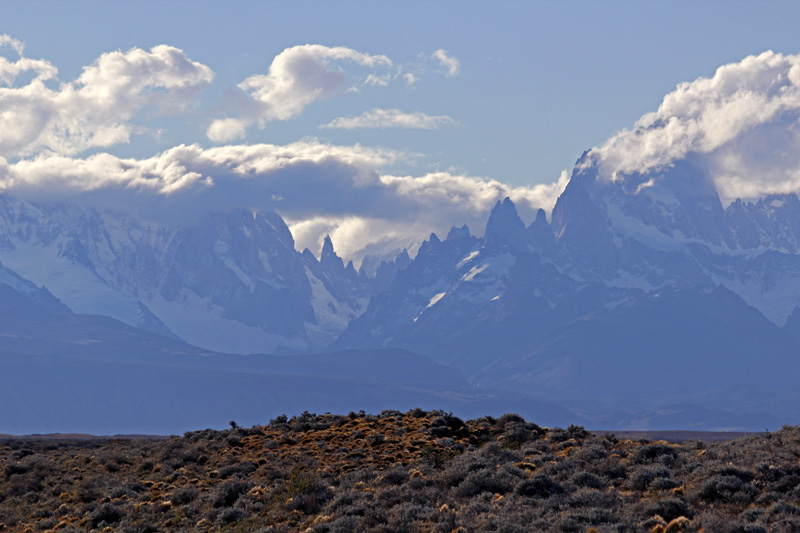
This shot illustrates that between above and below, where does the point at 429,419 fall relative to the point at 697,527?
above

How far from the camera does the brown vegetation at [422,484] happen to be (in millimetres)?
28172

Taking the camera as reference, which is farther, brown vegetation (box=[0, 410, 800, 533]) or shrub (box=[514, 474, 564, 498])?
shrub (box=[514, 474, 564, 498])

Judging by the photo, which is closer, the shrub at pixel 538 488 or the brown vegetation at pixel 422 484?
the brown vegetation at pixel 422 484

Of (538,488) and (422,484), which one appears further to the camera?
(422,484)

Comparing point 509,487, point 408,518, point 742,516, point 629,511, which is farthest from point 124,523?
point 742,516

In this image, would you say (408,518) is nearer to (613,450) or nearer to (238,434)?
(613,450)

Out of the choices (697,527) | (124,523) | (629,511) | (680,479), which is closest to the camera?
(697,527)

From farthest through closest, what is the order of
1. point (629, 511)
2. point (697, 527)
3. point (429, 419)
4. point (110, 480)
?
1. point (429, 419)
2. point (110, 480)
3. point (629, 511)
4. point (697, 527)

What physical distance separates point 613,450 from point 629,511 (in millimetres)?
9580

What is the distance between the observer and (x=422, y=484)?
111 feet

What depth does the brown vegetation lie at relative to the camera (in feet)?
92.4

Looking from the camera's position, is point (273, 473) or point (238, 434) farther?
point (238, 434)

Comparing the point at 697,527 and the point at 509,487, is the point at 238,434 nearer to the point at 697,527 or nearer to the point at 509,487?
the point at 509,487

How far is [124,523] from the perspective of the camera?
114 feet
